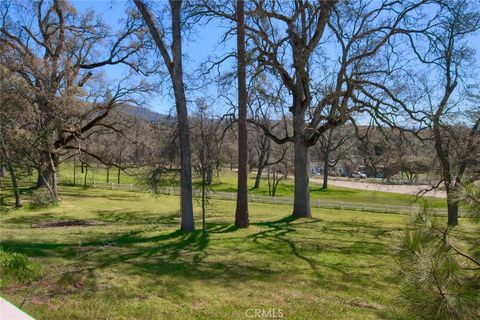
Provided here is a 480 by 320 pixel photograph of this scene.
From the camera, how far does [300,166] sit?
17.0 meters

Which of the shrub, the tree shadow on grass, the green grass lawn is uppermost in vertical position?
the shrub

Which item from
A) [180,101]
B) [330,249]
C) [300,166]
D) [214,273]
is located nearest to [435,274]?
[214,273]

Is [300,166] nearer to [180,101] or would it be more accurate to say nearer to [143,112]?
[180,101]

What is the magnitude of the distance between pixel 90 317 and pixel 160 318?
91 cm

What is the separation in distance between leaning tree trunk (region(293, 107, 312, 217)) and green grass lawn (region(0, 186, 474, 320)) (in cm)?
263

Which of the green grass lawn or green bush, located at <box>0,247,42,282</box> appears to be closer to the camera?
the green grass lawn

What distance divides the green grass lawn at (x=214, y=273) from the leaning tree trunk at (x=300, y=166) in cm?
263

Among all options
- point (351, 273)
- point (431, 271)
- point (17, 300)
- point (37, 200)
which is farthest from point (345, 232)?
point (37, 200)

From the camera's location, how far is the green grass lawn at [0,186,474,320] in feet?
Answer: 19.0

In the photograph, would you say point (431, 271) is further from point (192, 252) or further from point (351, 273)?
point (192, 252)

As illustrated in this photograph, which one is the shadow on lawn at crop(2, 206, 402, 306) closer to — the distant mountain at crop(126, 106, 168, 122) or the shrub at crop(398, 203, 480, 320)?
the shrub at crop(398, 203, 480, 320)

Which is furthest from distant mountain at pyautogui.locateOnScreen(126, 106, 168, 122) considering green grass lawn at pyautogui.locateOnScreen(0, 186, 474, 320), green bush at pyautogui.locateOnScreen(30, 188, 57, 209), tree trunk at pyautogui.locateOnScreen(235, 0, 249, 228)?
green grass lawn at pyautogui.locateOnScreen(0, 186, 474, 320)

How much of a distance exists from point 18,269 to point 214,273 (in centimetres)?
357

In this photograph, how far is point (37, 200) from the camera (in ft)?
64.5
